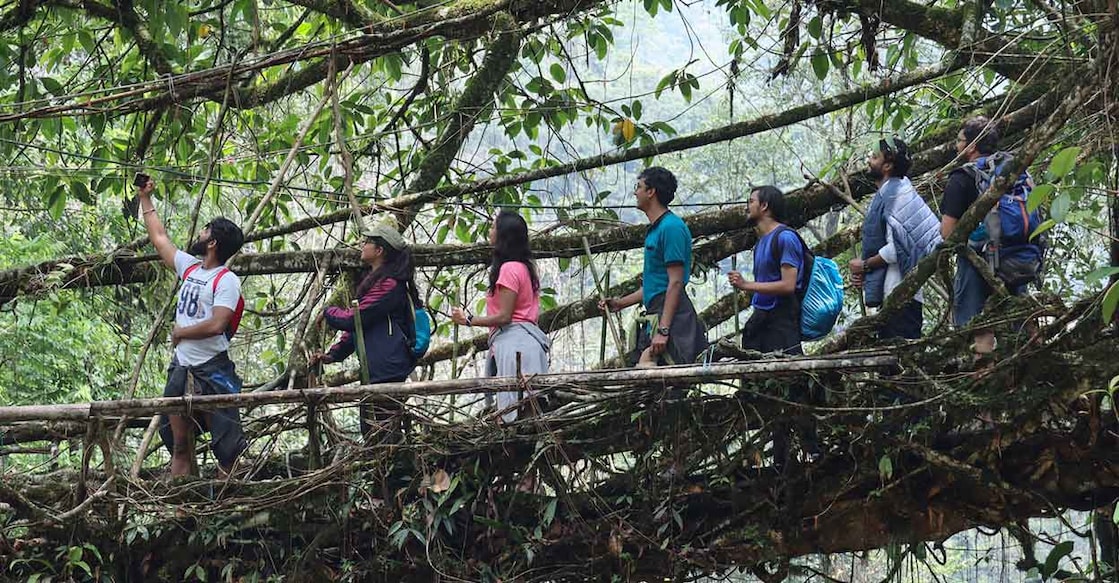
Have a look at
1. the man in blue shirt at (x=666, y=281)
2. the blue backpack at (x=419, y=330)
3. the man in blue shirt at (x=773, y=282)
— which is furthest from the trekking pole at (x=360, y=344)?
the man in blue shirt at (x=773, y=282)

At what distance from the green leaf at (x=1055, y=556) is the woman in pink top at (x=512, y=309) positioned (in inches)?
80.3

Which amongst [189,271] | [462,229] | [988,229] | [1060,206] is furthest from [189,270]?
[1060,206]

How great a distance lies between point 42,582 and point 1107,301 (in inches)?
169

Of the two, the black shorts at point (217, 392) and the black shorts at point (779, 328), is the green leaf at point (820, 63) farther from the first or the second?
the black shorts at point (217, 392)

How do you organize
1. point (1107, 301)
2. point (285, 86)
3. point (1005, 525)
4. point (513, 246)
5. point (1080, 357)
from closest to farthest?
point (1107, 301) → point (1080, 357) → point (1005, 525) → point (513, 246) → point (285, 86)

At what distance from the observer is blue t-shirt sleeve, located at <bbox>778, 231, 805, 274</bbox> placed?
15.2 ft

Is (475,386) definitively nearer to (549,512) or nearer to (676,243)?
(549,512)

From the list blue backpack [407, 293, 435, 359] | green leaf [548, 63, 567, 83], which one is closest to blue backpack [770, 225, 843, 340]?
blue backpack [407, 293, 435, 359]

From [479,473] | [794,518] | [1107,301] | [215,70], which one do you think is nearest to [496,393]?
[479,473]

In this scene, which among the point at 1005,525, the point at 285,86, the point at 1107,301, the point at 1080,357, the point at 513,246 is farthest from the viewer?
the point at 285,86

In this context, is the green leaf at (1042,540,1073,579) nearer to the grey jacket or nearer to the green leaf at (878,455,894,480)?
the green leaf at (878,455,894,480)

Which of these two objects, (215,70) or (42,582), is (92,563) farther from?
(215,70)

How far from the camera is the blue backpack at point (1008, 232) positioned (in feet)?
14.2

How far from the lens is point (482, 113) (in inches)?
247
